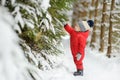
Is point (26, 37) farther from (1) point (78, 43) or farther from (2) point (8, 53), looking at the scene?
(1) point (78, 43)

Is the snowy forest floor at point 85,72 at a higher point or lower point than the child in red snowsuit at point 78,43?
lower

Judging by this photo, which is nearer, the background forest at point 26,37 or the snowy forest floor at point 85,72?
the background forest at point 26,37

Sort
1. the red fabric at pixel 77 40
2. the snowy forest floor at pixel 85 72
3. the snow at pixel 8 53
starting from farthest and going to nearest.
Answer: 1. the red fabric at pixel 77 40
2. the snowy forest floor at pixel 85 72
3. the snow at pixel 8 53

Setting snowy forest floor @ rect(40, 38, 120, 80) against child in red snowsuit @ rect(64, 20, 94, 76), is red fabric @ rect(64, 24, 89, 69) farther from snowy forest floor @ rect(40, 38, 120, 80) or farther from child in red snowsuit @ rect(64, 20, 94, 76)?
snowy forest floor @ rect(40, 38, 120, 80)

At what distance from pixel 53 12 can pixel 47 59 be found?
2.76 ft

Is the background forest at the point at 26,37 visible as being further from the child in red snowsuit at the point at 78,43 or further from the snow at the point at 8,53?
the child in red snowsuit at the point at 78,43

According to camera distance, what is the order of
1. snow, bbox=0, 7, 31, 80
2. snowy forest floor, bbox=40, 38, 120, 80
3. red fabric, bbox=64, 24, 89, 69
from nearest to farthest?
snow, bbox=0, 7, 31, 80
snowy forest floor, bbox=40, 38, 120, 80
red fabric, bbox=64, 24, 89, 69

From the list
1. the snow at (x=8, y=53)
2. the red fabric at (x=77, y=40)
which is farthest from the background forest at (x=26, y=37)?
the red fabric at (x=77, y=40)

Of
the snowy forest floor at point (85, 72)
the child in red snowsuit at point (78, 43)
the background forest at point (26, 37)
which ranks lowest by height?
the snowy forest floor at point (85, 72)

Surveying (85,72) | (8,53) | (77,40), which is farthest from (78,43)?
(8,53)

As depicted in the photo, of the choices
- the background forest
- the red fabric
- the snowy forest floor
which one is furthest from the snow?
the red fabric

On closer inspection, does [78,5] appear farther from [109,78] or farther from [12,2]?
[12,2]

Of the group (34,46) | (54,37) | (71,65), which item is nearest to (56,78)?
(54,37)

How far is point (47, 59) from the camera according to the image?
616 centimetres
